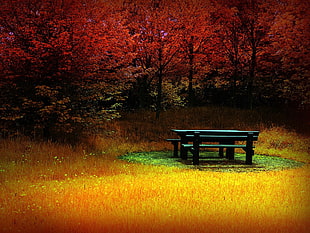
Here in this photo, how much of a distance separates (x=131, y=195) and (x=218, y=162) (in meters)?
5.64

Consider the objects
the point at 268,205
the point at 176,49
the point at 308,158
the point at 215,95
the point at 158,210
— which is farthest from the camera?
the point at 215,95

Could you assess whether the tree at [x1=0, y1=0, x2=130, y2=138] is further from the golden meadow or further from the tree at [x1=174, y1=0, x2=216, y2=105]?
the tree at [x1=174, y1=0, x2=216, y2=105]

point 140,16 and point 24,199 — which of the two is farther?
point 140,16

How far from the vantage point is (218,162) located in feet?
37.7

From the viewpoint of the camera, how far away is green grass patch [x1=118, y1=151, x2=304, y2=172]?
10219mm

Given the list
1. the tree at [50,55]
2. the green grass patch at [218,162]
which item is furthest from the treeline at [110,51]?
the green grass patch at [218,162]

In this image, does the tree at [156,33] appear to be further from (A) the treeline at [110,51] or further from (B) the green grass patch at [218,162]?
(B) the green grass patch at [218,162]

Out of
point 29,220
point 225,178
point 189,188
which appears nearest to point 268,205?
point 189,188

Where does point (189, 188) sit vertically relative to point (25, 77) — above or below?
below

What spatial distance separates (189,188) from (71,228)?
2997mm

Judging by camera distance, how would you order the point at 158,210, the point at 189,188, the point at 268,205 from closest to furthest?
1. the point at 158,210
2. the point at 268,205
3. the point at 189,188

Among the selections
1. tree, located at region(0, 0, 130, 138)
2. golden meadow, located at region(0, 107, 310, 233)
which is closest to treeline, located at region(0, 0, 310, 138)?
tree, located at region(0, 0, 130, 138)

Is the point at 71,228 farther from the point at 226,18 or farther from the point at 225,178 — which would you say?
the point at 226,18

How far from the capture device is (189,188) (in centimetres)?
709
